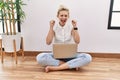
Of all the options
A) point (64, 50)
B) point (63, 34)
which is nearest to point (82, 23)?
point (63, 34)

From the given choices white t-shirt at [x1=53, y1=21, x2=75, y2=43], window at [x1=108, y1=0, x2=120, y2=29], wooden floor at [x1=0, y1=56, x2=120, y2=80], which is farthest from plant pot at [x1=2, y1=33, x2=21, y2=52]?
window at [x1=108, y1=0, x2=120, y2=29]

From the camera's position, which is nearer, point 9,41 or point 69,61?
point 69,61

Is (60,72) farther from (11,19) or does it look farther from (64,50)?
(11,19)

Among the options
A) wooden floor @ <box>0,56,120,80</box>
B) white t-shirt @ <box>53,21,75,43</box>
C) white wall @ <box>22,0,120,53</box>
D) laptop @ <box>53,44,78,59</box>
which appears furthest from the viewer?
white wall @ <box>22,0,120,53</box>

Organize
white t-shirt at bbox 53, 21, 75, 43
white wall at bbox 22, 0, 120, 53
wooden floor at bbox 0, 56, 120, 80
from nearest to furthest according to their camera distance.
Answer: wooden floor at bbox 0, 56, 120, 80, white t-shirt at bbox 53, 21, 75, 43, white wall at bbox 22, 0, 120, 53

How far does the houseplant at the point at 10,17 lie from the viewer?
7.32ft

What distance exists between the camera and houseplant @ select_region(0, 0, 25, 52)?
2.23m

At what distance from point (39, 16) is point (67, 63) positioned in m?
0.86

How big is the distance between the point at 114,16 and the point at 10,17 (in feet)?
4.81

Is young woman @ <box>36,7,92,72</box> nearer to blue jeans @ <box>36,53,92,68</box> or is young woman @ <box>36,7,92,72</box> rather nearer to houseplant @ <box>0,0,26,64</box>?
blue jeans @ <box>36,53,92,68</box>

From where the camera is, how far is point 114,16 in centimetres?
258

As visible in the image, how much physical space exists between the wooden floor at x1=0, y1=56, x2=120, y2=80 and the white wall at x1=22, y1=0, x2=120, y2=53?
0.91ft

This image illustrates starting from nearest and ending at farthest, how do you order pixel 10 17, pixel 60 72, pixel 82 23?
pixel 60 72 → pixel 10 17 → pixel 82 23

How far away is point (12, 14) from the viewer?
7.52 feet
